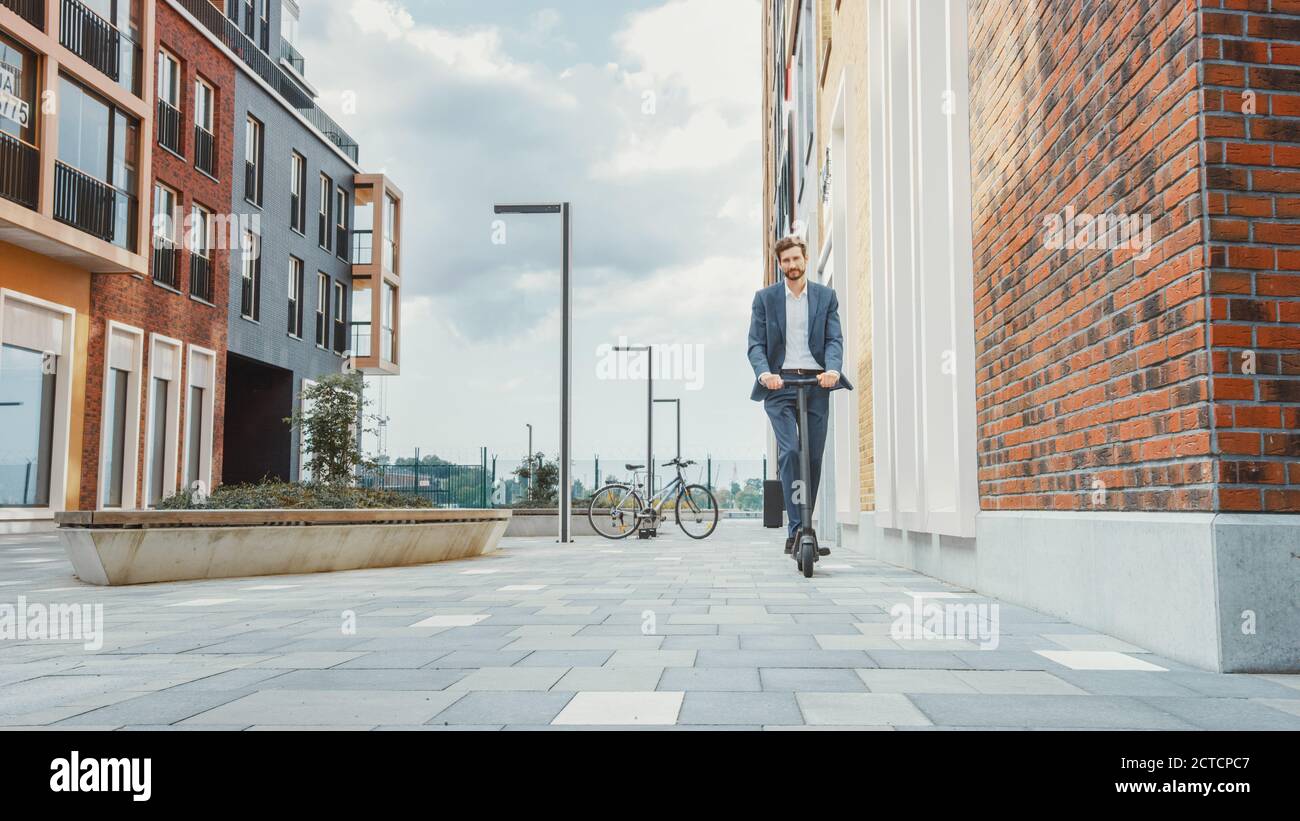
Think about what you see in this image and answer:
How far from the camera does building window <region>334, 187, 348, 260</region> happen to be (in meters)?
33.5

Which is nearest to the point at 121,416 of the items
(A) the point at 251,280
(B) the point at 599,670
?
(A) the point at 251,280

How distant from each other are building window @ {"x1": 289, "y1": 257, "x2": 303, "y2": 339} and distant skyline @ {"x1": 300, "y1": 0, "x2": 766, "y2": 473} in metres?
5.20

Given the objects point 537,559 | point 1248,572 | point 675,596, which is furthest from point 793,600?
point 537,559

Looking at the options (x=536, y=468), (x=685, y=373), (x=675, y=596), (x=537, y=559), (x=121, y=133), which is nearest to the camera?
(x=675, y=596)

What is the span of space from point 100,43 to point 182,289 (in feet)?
19.2

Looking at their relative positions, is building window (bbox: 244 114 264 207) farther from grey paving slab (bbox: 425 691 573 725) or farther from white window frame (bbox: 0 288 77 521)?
grey paving slab (bbox: 425 691 573 725)

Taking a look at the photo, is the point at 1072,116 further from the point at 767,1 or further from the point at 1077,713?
the point at 767,1

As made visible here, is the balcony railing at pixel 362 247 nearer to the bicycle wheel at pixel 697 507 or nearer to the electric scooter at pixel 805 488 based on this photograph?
the bicycle wheel at pixel 697 507

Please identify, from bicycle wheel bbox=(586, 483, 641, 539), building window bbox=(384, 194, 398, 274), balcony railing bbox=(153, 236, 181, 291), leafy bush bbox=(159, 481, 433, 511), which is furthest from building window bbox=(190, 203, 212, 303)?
leafy bush bbox=(159, 481, 433, 511)

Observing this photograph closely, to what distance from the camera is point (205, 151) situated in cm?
2480

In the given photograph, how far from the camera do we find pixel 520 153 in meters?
13.4

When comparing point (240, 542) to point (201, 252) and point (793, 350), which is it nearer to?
point (793, 350)

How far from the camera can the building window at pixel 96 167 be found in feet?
59.5

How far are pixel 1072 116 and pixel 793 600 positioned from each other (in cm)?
288
